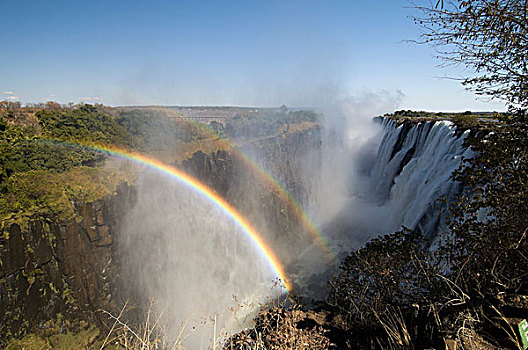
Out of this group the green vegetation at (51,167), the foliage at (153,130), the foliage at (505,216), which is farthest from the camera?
the foliage at (153,130)

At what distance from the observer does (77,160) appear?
647 inches

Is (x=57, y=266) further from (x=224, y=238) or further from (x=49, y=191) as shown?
(x=224, y=238)

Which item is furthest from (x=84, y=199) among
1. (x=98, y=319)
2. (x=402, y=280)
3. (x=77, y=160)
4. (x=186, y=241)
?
(x=402, y=280)

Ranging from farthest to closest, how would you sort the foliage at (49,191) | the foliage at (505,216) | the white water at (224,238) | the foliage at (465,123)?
the white water at (224,238), the foliage at (465,123), the foliage at (49,191), the foliage at (505,216)

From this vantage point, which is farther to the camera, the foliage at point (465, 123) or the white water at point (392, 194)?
the foliage at point (465, 123)

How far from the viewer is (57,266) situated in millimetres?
11891

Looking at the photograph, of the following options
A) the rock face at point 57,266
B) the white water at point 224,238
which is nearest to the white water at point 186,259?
the white water at point 224,238

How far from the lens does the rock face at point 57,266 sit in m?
10.4

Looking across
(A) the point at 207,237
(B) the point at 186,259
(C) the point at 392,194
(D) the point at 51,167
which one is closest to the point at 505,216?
(C) the point at 392,194

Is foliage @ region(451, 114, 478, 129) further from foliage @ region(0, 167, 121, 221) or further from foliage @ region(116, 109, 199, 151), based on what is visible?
foliage @ region(116, 109, 199, 151)

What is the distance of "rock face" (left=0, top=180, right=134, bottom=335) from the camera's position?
1039 cm

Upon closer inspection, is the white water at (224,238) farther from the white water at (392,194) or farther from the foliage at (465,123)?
the foliage at (465,123)

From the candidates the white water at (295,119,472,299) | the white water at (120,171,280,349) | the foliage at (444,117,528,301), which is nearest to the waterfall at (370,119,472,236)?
the white water at (295,119,472,299)

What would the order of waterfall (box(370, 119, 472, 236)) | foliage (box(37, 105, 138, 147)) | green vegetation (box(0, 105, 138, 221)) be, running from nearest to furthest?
waterfall (box(370, 119, 472, 236)), green vegetation (box(0, 105, 138, 221)), foliage (box(37, 105, 138, 147))
